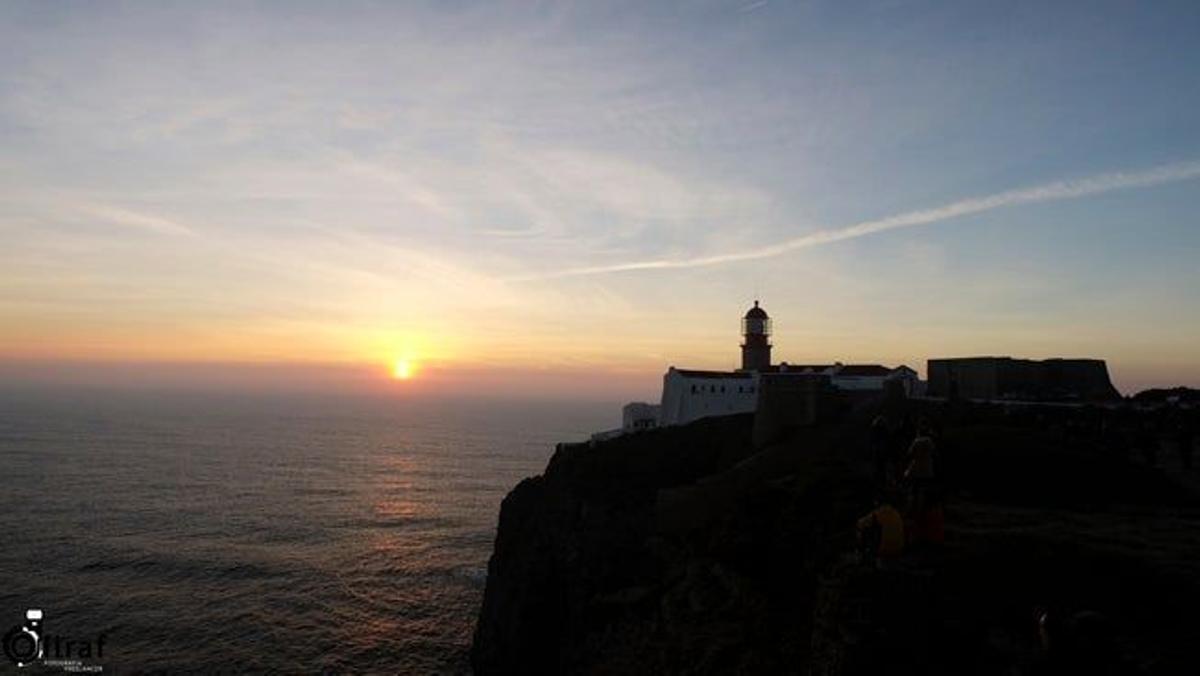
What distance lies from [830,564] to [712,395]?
36.2 meters

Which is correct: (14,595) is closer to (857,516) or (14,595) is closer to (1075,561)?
(857,516)

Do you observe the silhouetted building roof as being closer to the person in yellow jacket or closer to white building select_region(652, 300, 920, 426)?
white building select_region(652, 300, 920, 426)

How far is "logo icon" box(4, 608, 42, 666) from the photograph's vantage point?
3338cm

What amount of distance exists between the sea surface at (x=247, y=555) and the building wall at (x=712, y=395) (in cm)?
1852

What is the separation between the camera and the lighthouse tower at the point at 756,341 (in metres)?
57.0

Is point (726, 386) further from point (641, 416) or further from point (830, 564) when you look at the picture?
point (830, 564)

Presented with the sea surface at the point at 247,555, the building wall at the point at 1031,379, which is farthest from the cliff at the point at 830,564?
the building wall at the point at 1031,379

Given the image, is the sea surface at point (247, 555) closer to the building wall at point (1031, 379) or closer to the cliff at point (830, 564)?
the cliff at point (830, 564)

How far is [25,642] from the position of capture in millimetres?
34438

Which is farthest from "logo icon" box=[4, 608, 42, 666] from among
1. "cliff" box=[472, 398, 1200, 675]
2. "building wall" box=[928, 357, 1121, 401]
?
"building wall" box=[928, 357, 1121, 401]

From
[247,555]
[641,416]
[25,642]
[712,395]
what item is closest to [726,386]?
[712,395]

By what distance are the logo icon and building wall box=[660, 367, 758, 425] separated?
36205 millimetres

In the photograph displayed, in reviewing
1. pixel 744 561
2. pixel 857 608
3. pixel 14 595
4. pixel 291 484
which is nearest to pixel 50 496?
pixel 291 484

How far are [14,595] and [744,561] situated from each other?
4284cm
